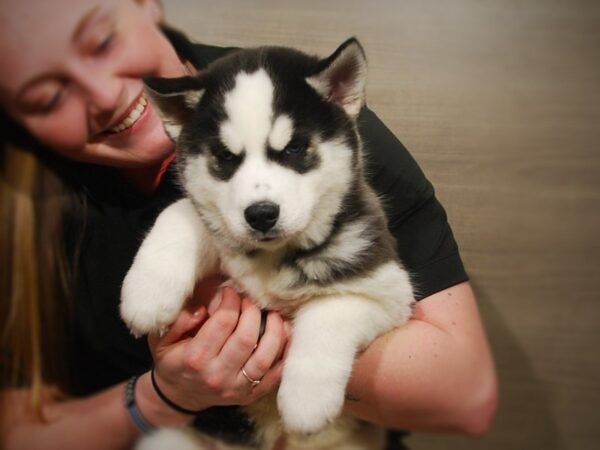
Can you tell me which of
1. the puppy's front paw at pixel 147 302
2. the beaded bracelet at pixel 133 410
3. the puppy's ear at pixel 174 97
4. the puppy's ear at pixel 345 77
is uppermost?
the puppy's ear at pixel 345 77

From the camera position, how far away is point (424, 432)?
761 mm

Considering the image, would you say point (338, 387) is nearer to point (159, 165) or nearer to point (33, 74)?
point (159, 165)

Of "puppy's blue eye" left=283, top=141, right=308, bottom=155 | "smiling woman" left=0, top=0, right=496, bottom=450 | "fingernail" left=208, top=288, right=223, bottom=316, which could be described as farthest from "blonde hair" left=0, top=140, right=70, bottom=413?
"puppy's blue eye" left=283, top=141, right=308, bottom=155

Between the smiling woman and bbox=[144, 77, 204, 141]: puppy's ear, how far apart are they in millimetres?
16

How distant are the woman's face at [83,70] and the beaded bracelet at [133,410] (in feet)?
1.23

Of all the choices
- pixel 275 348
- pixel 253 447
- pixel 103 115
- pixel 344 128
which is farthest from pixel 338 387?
pixel 103 115

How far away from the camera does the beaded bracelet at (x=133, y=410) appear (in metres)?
0.82

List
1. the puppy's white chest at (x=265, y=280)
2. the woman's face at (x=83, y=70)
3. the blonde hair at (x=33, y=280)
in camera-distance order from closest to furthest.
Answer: the woman's face at (x=83, y=70) < the blonde hair at (x=33, y=280) < the puppy's white chest at (x=265, y=280)

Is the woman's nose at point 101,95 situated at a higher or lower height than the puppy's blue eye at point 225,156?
higher

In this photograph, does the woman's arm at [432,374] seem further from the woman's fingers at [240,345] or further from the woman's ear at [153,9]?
the woman's ear at [153,9]

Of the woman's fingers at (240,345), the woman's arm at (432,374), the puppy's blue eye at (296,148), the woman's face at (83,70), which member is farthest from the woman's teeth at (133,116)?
the woman's arm at (432,374)

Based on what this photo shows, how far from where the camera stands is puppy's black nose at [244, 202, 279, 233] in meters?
0.64

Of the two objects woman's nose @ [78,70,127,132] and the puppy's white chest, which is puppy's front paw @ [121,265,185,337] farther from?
woman's nose @ [78,70,127,132]

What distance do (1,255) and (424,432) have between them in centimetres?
69
